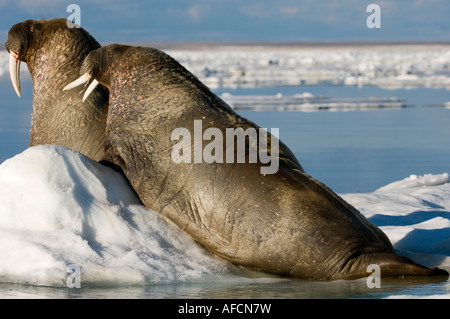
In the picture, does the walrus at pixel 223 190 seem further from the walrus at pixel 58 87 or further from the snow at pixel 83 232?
the walrus at pixel 58 87

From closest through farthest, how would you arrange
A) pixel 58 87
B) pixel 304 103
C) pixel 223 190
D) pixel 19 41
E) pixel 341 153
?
pixel 223 190 < pixel 58 87 < pixel 19 41 < pixel 341 153 < pixel 304 103

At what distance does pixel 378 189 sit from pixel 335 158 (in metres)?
2.13

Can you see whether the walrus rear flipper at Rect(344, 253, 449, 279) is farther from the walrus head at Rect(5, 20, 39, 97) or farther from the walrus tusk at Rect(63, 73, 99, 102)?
the walrus head at Rect(5, 20, 39, 97)

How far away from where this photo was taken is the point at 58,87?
730 cm

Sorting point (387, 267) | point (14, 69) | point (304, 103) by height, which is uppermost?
point (14, 69)

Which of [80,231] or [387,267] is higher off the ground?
[80,231]

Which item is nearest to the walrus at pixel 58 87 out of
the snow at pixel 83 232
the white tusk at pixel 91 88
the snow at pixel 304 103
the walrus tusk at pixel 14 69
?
the walrus tusk at pixel 14 69

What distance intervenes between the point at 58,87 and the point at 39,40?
52cm

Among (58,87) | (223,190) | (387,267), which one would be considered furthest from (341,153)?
(387,267)

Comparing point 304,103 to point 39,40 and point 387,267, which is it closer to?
point 39,40

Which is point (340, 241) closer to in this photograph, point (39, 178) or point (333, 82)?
point (39, 178)

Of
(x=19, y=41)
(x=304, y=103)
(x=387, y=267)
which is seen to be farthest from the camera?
(x=304, y=103)

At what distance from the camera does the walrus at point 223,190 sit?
5.61 metres

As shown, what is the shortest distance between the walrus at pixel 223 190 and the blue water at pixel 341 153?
0.19 m
